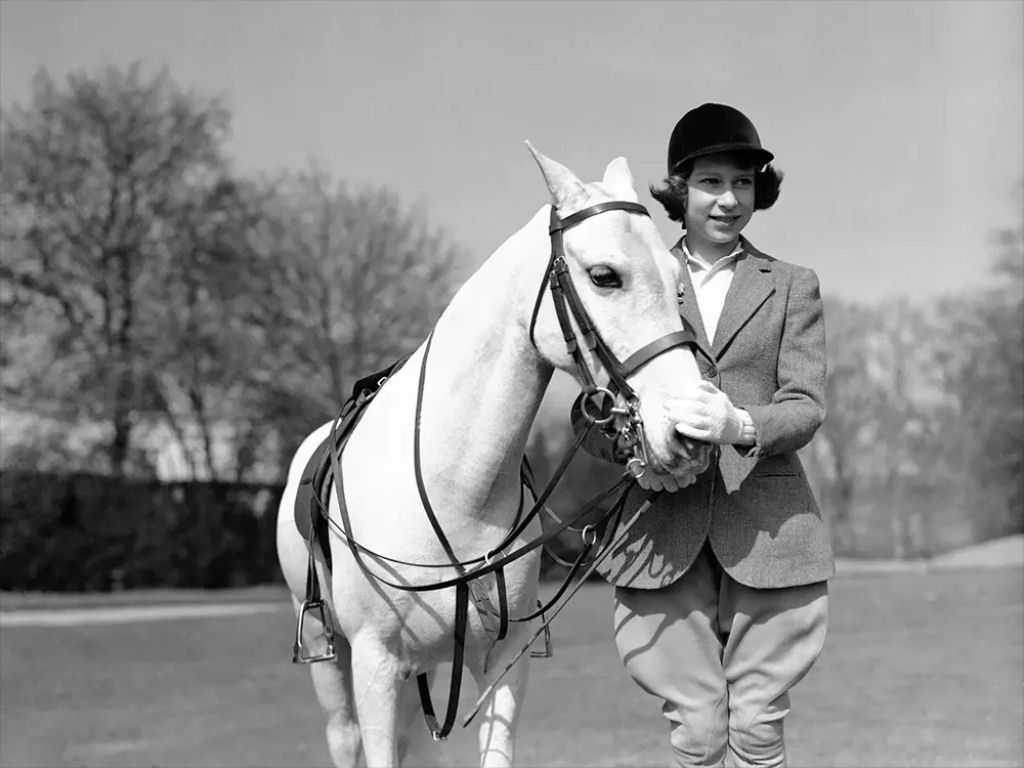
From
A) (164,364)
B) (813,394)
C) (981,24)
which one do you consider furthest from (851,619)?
(164,364)

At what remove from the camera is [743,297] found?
3340 millimetres

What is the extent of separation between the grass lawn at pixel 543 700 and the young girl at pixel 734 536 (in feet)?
12.5

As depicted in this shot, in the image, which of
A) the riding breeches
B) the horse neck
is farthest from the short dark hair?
the riding breeches

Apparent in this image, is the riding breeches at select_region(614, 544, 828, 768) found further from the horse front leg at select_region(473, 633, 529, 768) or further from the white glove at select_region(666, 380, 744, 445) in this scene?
the white glove at select_region(666, 380, 744, 445)

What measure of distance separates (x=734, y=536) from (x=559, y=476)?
1.67 ft

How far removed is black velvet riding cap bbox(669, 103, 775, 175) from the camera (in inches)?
131

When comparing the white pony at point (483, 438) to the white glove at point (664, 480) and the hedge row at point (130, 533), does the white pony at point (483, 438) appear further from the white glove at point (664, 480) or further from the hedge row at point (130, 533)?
the hedge row at point (130, 533)

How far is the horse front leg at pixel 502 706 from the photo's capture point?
3.52m

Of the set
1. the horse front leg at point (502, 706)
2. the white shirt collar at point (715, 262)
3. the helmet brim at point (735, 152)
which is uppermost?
the helmet brim at point (735, 152)

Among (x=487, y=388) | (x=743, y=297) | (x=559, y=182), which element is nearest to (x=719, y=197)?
(x=743, y=297)

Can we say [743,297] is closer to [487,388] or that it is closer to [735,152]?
[735,152]

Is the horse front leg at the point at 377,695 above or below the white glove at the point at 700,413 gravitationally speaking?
below

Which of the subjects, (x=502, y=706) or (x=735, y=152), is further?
(x=502, y=706)

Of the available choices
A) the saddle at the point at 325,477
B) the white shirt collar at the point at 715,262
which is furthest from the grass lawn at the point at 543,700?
the white shirt collar at the point at 715,262
